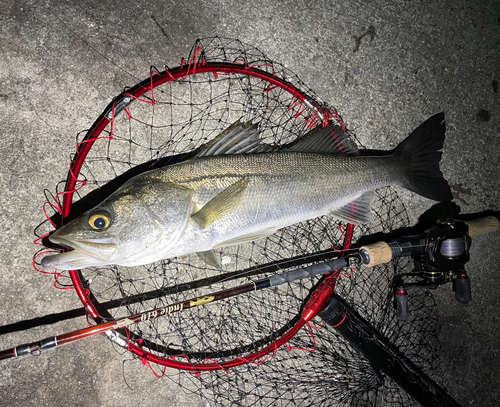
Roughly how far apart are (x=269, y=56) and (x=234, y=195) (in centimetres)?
138

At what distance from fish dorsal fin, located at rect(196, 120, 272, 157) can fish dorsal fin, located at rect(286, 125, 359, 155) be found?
31cm

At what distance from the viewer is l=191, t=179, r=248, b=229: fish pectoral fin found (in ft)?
6.68

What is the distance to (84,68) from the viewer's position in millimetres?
2465

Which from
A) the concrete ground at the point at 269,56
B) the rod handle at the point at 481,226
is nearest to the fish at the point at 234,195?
the rod handle at the point at 481,226

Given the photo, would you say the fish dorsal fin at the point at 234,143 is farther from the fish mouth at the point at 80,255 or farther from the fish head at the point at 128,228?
the fish mouth at the point at 80,255

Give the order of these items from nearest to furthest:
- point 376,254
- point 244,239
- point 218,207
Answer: point 218,207 → point 244,239 → point 376,254

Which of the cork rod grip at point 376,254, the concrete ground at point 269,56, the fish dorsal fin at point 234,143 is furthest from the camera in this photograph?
the concrete ground at point 269,56

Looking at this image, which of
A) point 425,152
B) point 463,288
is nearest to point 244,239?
point 425,152

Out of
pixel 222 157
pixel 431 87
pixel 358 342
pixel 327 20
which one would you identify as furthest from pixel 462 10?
pixel 358 342

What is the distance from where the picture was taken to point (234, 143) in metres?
2.21

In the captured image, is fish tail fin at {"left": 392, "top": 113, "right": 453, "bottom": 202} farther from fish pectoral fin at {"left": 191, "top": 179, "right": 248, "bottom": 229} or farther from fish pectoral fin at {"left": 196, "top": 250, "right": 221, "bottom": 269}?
fish pectoral fin at {"left": 196, "top": 250, "right": 221, "bottom": 269}

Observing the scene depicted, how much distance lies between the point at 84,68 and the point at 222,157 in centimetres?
137

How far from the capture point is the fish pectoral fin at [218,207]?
204 centimetres

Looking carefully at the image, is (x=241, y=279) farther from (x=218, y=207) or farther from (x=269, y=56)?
(x=269, y=56)
